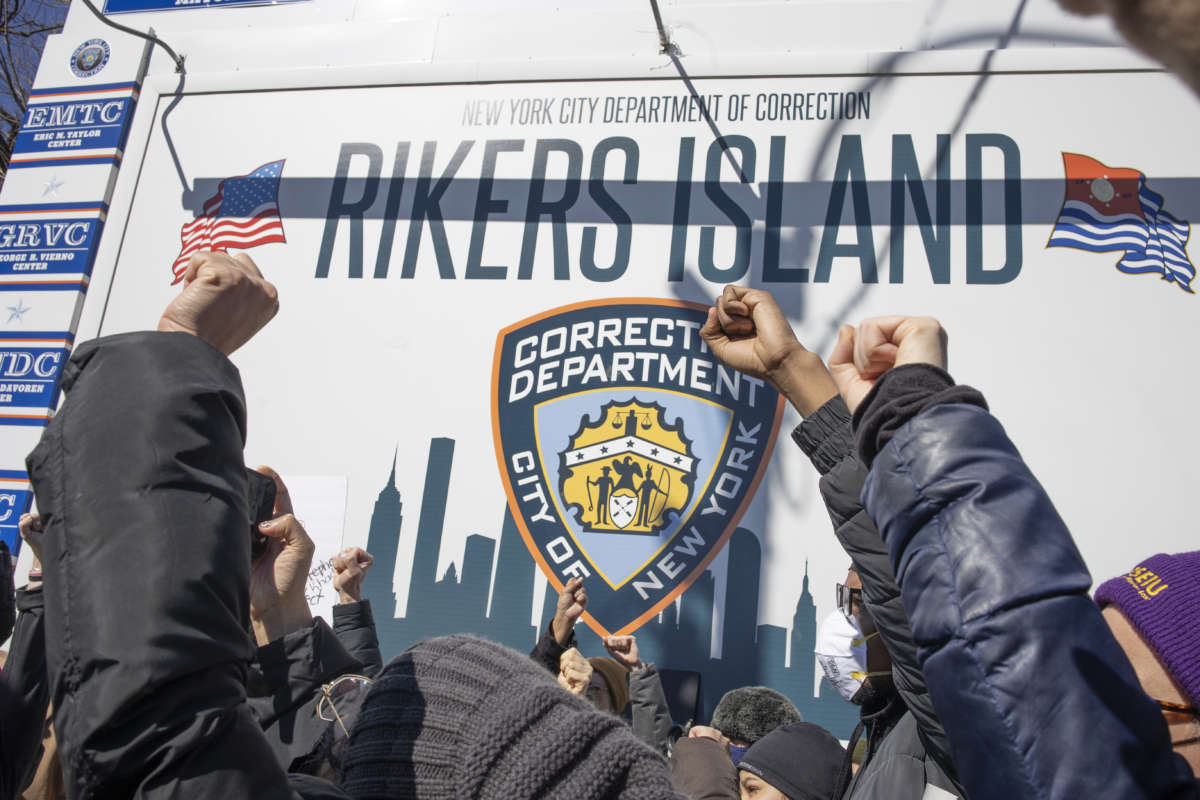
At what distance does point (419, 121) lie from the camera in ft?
13.6

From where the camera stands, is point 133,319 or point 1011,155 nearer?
point 1011,155

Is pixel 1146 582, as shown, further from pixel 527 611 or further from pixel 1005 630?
pixel 527 611

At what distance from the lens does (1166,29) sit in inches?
21.8

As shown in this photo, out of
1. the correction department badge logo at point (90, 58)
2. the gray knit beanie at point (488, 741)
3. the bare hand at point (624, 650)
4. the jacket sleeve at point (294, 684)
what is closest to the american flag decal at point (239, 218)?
the correction department badge logo at point (90, 58)

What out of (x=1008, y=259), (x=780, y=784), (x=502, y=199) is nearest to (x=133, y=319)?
(x=502, y=199)

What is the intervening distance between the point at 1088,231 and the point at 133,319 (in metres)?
4.10

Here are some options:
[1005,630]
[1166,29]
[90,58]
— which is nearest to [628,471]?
[1005,630]

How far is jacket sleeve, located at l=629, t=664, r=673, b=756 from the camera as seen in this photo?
111 inches

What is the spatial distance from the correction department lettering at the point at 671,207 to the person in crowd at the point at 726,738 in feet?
5.19

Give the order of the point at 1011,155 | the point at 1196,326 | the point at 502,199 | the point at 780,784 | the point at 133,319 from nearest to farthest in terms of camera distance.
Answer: the point at 780,784
the point at 1196,326
the point at 1011,155
the point at 502,199
the point at 133,319

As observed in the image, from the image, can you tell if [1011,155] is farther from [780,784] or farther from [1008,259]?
[780,784]

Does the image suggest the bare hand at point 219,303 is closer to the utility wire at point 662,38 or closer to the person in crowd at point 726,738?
the person in crowd at point 726,738

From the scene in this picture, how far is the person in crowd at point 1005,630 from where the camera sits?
0.82 m

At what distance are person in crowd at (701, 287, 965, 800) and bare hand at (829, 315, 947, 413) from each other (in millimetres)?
97
